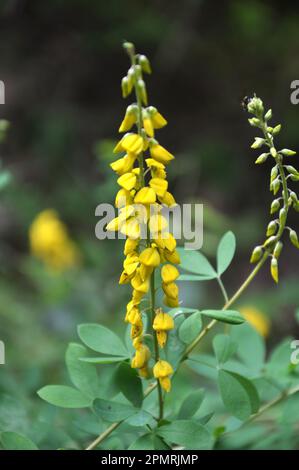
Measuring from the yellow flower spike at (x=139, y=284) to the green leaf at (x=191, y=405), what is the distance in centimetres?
36

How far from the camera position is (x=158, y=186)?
1261 mm

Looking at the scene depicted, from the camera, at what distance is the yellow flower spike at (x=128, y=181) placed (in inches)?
49.6

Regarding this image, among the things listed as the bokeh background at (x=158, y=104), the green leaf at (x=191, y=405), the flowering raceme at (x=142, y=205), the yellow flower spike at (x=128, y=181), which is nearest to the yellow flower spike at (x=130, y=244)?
the flowering raceme at (x=142, y=205)

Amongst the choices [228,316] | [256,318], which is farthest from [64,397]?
[256,318]

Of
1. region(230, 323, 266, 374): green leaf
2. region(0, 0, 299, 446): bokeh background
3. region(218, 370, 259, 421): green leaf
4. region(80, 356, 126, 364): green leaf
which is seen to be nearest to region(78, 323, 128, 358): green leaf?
region(80, 356, 126, 364): green leaf

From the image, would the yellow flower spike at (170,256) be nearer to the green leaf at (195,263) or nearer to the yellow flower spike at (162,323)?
the yellow flower spike at (162,323)

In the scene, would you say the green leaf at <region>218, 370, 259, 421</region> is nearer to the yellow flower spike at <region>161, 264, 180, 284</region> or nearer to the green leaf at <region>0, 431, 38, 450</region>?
the yellow flower spike at <region>161, 264, 180, 284</region>

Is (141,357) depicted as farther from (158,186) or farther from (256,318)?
(256,318)

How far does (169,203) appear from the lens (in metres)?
1.30

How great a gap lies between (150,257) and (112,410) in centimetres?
36

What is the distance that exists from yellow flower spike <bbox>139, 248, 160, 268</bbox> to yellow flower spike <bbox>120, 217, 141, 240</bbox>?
4 cm

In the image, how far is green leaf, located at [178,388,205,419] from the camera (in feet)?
4.85

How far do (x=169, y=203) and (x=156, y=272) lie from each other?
24 cm

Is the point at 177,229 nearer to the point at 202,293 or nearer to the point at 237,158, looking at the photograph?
the point at 202,293
